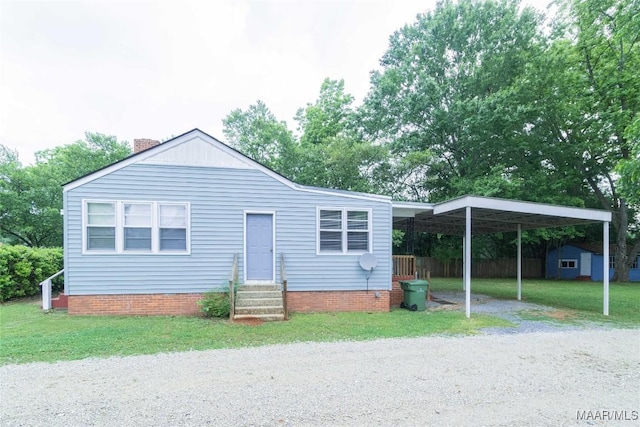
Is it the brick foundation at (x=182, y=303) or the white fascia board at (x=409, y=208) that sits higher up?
the white fascia board at (x=409, y=208)

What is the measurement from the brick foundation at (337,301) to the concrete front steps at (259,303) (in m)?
0.67

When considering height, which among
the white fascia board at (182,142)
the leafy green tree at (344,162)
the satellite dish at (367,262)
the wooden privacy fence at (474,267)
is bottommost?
the wooden privacy fence at (474,267)

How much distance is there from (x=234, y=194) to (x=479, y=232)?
1086 centimetres

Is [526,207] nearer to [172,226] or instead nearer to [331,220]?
[331,220]

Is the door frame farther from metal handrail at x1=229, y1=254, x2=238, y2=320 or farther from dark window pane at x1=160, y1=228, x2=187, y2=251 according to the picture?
dark window pane at x1=160, y1=228, x2=187, y2=251

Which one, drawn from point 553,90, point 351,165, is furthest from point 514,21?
point 351,165

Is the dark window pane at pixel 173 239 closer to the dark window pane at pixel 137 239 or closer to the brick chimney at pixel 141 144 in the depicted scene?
the dark window pane at pixel 137 239

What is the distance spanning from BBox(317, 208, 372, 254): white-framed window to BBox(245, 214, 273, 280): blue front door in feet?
4.59

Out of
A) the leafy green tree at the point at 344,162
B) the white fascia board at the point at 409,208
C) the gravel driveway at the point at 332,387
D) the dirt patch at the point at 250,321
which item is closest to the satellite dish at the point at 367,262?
the white fascia board at the point at 409,208

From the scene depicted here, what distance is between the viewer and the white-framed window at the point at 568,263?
902 inches

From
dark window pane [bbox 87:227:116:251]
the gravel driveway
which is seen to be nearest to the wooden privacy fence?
the gravel driveway

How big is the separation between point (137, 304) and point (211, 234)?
2464 mm

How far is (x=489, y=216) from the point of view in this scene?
1063cm

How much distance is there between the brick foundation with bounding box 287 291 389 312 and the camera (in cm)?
863
